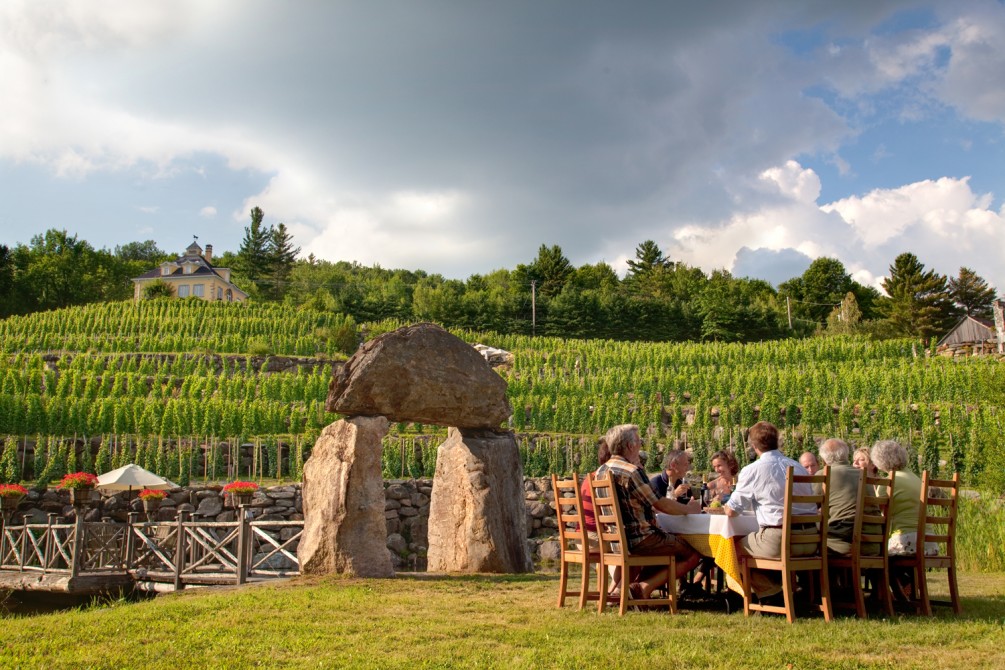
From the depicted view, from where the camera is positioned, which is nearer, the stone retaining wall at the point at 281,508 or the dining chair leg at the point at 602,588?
the dining chair leg at the point at 602,588

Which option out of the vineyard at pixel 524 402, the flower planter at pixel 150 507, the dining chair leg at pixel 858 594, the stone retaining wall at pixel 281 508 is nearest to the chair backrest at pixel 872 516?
the dining chair leg at pixel 858 594

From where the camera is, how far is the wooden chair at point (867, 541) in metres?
5.33

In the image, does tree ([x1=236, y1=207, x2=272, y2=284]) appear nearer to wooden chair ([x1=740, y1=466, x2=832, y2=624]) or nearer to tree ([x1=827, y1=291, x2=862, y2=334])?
tree ([x1=827, y1=291, x2=862, y2=334])

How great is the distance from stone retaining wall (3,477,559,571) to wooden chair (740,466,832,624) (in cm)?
1060

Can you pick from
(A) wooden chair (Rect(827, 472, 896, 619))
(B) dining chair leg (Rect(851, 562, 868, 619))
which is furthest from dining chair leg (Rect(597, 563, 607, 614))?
(B) dining chair leg (Rect(851, 562, 868, 619))

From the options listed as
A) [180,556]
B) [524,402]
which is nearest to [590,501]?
[180,556]

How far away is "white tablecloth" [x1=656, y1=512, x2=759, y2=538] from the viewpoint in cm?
545

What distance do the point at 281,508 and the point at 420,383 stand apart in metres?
8.35

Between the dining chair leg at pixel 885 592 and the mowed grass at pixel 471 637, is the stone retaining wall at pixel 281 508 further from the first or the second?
the dining chair leg at pixel 885 592

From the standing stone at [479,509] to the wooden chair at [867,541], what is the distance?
13.6ft

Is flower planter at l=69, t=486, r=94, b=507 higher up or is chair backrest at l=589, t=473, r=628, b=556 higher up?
chair backrest at l=589, t=473, r=628, b=556

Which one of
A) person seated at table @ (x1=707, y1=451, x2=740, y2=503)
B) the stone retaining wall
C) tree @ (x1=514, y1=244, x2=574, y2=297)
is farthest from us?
tree @ (x1=514, y1=244, x2=574, y2=297)

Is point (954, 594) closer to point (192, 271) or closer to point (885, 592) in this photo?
point (885, 592)

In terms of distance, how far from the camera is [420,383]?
29.5 feet
